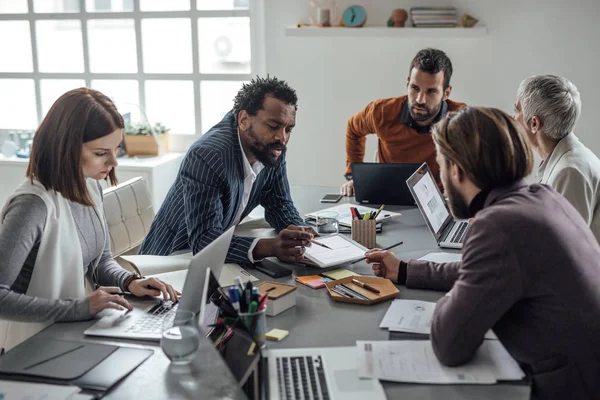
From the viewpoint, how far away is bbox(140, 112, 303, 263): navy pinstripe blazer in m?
2.37

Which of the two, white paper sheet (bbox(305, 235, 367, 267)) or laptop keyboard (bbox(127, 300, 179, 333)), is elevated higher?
white paper sheet (bbox(305, 235, 367, 267))

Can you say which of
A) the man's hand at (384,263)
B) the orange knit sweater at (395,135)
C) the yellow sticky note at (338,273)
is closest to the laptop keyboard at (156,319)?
the yellow sticky note at (338,273)

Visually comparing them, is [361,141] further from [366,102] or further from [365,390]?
[365,390]

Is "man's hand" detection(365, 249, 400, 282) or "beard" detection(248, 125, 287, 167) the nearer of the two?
"man's hand" detection(365, 249, 400, 282)

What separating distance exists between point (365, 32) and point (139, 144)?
1.68 metres

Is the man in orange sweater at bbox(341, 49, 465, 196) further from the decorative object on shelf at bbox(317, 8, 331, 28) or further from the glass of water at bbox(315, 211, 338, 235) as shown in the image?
the decorative object on shelf at bbox(317, 8, 331, 28)

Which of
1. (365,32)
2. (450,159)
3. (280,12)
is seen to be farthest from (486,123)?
(280,12)

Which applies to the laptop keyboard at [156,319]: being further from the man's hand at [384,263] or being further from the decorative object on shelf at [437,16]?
the decorative object on shelf at [437,16]

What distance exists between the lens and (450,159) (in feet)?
5.59

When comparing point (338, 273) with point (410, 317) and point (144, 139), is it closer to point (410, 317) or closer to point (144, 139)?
point (410, 317)

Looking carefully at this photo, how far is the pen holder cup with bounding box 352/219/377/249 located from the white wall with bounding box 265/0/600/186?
195 centimetres

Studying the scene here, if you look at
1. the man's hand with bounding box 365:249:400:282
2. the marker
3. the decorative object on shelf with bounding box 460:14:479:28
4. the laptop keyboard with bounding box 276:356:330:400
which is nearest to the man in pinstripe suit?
the man's hand with bounding box 365:249:400:282

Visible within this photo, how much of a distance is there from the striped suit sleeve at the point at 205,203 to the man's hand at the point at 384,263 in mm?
425

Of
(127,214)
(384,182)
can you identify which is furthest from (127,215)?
(384,182)
